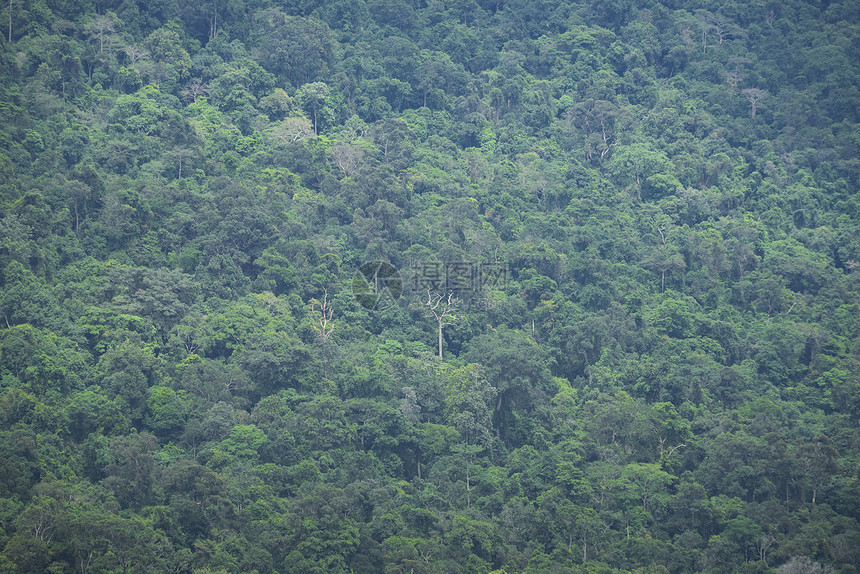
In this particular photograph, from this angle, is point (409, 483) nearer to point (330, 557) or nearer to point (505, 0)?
point (330, 557)

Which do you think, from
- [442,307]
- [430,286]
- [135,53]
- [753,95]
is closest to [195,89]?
[135,53]

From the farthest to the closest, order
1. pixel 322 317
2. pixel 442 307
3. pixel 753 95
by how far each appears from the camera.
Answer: pixel 753 95 → pixel 442 307 → pixel 322 317

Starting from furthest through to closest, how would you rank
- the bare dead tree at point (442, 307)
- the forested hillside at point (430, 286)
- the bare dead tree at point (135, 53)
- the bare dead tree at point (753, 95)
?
the bare dead tree at point (753, 95)
the bare dead tree at point (135, 53)
the bare dead tree at point (442, 307)
the forested hillside at point (430, 286)

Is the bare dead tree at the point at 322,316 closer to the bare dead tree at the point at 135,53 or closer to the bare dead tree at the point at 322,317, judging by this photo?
the bare dead tree at the point at 322,317

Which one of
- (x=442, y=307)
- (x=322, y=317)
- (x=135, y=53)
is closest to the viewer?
(x=322, y=317)

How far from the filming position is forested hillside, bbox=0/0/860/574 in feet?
90.6

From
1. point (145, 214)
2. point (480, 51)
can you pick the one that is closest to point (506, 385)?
point (145, 214)

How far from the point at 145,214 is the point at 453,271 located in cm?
946

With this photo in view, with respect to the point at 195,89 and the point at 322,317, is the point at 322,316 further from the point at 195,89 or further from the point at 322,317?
the point at 195,89

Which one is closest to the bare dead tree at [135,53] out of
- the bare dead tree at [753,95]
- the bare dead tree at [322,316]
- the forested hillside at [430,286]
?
the forested hillside at [430,286]

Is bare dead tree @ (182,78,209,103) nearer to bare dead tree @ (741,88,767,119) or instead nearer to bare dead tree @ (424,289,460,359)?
bare dead tree @ (424,289,460,359)

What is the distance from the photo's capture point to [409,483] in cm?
3000

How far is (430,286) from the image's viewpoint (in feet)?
118

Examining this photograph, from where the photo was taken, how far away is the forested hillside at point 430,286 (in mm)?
27625
